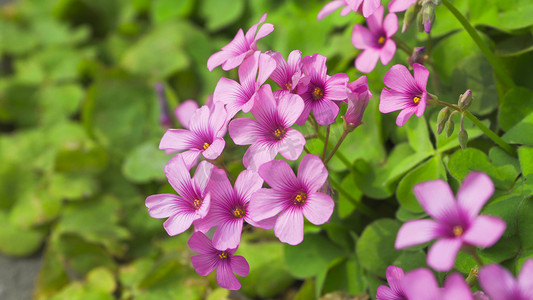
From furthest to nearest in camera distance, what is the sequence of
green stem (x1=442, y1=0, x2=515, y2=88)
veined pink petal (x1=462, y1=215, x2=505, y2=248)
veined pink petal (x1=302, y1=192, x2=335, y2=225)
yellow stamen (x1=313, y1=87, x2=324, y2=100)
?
green stem (x1=442, y1=0, x2=515, y2=88)
yellow stamen (x1=313, y1=87, x2=324, y2=100)
veined pink petal (x1=302, y1=192, x2=335, y2=225)
veined pink petal (x1=462, y1=215, x2=505, y2=248)

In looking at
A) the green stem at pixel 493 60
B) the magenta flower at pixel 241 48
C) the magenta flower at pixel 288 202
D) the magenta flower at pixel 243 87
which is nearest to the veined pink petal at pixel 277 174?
the magenta flower at pixel 288 202

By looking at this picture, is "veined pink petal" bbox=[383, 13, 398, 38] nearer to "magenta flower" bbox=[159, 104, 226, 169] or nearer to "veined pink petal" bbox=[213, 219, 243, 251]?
"magenta flower" bbox=[159, 104, 226, 169]

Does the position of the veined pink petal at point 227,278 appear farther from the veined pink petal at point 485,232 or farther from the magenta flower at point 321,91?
the veined pink petal at point 485,232

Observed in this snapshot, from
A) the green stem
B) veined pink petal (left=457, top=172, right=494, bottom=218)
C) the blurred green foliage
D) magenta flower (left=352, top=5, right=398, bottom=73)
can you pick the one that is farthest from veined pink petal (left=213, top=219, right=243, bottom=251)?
the green stem

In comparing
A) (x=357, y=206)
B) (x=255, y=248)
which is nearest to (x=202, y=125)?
(x=357, y=206)

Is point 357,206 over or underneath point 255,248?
over

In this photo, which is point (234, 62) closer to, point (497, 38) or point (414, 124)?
point (414, 124)

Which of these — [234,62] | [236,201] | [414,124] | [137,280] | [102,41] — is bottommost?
[137,280]
